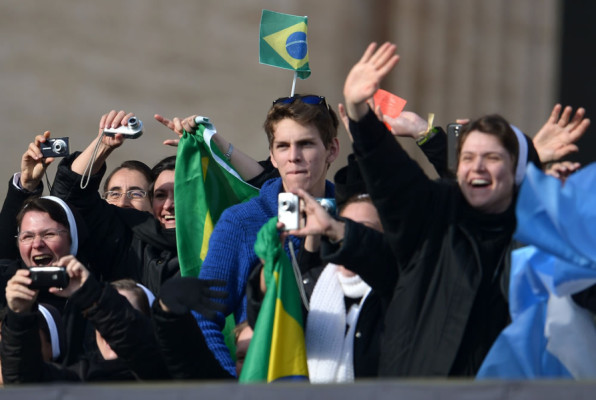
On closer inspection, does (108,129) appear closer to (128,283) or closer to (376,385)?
(128,283)

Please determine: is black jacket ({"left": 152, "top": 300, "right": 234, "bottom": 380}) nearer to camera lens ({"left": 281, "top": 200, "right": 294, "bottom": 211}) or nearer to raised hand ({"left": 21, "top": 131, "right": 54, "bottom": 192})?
camera lens ({"left": 281, "top": 200, "right": 294, "bottom": 211})

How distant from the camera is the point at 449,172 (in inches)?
212

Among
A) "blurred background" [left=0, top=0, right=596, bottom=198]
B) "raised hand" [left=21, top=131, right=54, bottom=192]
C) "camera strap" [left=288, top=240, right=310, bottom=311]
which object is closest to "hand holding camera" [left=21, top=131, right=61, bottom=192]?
"raised hand" [left=21, top=131, right=54, bottom=192]

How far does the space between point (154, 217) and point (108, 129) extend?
44 centimetres

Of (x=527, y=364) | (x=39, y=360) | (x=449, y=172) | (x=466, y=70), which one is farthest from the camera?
(x=466, y=70)

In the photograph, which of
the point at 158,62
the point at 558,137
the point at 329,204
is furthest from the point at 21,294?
the point at 158,62

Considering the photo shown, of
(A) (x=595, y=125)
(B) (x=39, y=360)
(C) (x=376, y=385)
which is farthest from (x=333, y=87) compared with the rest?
(C) (x=376, y=385)

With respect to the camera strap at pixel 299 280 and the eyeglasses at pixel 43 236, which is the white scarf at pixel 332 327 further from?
the eyeglasses at pixel 43 236

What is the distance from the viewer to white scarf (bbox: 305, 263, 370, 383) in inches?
188

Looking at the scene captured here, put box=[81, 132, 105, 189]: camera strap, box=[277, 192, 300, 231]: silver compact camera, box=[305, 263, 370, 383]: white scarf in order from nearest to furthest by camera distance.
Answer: box=[277, 192, 300, 231]: silver compact camera → box=[305, 263, 370, 383]: white scarf → box=[81, 132, 105, 189]: camera strap

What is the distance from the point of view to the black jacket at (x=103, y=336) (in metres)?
4.81

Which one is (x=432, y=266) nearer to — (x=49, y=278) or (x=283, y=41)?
(x=49, y=278)

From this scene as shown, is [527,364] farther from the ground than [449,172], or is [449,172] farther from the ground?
[449,172]

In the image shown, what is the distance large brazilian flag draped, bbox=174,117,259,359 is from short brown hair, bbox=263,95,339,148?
612 mm
